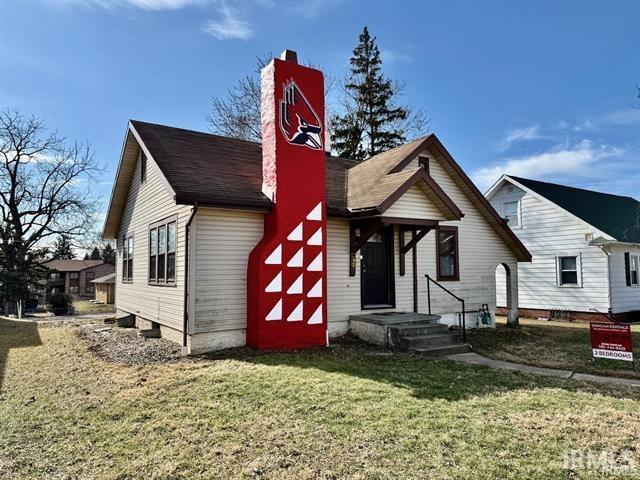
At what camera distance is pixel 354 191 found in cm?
1206

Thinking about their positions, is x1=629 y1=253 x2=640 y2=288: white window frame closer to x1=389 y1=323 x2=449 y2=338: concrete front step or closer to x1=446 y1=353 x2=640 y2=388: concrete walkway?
x1=389 y1=323 x2=449 y2=338: concrete front step

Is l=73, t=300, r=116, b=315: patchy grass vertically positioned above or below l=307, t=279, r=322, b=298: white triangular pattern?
below

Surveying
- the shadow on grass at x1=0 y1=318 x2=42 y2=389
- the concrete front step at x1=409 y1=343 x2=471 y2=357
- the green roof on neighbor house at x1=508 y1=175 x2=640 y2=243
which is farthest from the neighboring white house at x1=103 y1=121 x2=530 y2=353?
the green roof on neighbor house at x1=508 y1=175 x2=640 y2=243

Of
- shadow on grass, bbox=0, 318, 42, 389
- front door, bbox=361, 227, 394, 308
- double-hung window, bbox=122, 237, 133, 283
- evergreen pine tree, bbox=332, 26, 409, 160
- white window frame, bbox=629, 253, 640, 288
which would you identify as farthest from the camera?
evergreen pine tree, bbox=332, 26, 409, 160

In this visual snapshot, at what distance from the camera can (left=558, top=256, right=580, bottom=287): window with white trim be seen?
17969mm

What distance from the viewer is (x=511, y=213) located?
806 inches

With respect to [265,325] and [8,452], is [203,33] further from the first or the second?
[8,452]

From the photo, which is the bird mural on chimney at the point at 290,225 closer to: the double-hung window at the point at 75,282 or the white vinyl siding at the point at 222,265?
the white vinyl siding at the point at 222,265

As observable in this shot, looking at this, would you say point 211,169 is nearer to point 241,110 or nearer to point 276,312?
point 276,312

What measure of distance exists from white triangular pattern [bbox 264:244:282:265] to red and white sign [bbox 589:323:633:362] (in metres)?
6.45

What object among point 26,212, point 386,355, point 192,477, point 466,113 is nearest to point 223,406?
point 192,477

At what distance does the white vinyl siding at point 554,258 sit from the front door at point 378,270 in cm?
1025

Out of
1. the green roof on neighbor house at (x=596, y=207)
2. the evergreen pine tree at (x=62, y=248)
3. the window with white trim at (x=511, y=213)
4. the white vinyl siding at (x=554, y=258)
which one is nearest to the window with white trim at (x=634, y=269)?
the green roof on neighbor house at (x=596, y=207)

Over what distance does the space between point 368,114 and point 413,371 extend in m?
25.8
